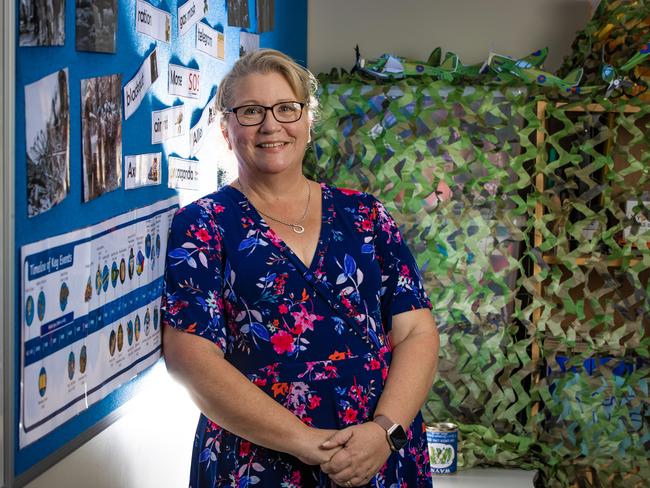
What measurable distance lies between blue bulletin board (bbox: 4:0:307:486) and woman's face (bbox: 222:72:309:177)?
141 millimetres

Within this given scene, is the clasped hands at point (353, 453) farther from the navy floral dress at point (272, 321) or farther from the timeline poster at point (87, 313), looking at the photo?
the timeline poster at point (87, 313)

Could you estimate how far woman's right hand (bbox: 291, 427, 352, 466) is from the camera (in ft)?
4.47

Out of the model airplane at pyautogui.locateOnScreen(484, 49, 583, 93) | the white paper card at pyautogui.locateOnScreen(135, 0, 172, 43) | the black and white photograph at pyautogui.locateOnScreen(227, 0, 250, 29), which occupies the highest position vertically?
the black and white photograph at pyautogui.locateOnScreen(227, 0, 250, 29)

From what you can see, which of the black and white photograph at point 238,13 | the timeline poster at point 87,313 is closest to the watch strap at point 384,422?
the timeline poster at point 87,313

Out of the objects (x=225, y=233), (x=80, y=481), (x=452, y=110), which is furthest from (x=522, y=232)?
(x=80, y=481)

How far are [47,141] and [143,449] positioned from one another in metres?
0.69

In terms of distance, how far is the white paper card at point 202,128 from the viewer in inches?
67.1

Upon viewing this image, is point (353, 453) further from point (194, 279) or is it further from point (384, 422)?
point (194, 279)

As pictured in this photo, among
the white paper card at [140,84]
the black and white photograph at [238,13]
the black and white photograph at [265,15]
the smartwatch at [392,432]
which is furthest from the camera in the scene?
the black and white photograph at [265,15]

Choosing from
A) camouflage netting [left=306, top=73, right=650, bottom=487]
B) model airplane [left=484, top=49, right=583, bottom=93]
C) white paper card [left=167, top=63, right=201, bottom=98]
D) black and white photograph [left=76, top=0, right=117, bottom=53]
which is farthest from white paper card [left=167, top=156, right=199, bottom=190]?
model airplane [left=484, top=49, right=583, bottom=93]

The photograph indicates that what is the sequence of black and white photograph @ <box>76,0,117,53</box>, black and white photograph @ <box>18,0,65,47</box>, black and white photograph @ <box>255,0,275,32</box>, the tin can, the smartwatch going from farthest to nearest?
the tin can, black and white photograph @ <box>255,0,275,32</box>, the smartwatch, black and white photograph @ <box>76,0,117,53</box>, black and white photograph @ <box>18,0,65,47</box>

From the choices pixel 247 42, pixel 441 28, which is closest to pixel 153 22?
pixel 247 42

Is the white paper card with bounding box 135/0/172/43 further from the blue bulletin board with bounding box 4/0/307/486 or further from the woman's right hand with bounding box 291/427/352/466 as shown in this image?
the woman's right hand with bounding box 291/427/352/466

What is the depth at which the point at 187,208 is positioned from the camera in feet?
4.65
